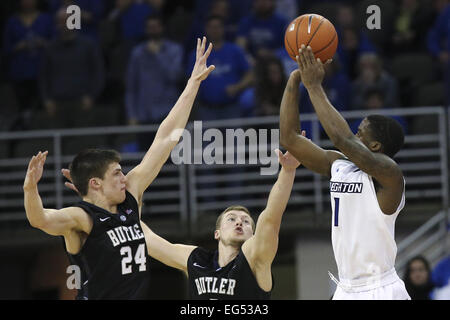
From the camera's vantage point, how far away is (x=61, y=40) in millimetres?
10820

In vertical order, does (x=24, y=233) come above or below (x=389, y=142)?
below

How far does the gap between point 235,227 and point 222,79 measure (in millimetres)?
4312

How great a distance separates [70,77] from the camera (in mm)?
10922

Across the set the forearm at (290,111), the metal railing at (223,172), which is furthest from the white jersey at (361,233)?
the metal railing at (223,172)

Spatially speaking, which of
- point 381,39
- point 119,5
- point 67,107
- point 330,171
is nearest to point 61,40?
point 67,107

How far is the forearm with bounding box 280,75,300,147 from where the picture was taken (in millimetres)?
5602

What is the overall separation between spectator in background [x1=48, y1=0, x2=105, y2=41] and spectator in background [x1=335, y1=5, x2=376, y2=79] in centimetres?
300

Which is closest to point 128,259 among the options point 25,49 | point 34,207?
point 34,207

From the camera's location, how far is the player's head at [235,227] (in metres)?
6.03

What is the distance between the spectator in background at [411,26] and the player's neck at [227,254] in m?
5.90

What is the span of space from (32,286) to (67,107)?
2094 millimetres

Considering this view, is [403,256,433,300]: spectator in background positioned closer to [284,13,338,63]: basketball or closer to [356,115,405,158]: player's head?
[356,115,405,158]: player's head

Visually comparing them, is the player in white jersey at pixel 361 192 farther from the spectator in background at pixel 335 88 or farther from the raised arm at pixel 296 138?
the spectator in background at pixel 335 88

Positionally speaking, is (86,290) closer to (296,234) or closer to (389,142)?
(389,142)
